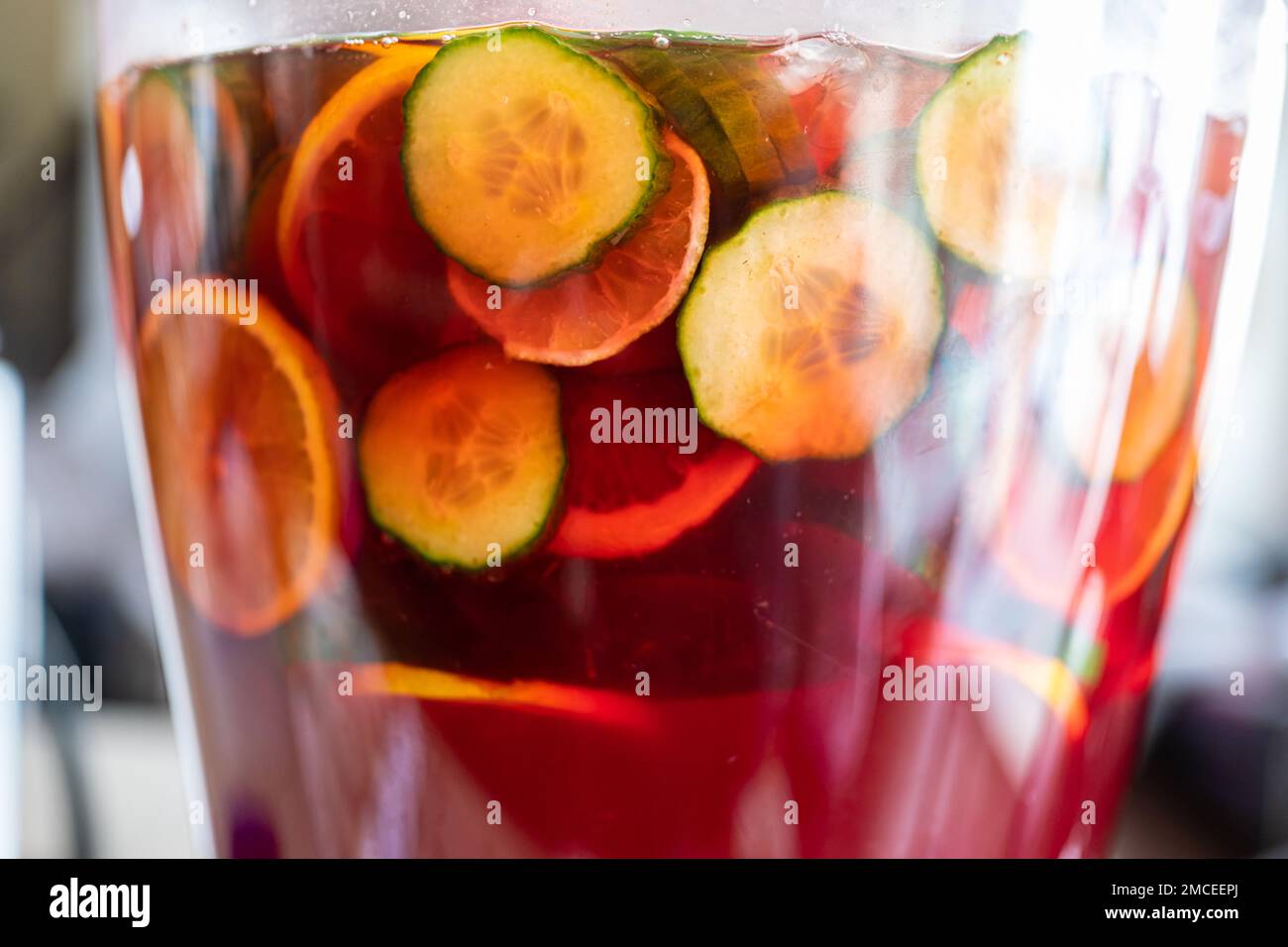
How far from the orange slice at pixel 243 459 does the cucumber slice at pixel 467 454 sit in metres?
0.02

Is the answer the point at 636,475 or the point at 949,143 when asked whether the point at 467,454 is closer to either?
the point at 636,475

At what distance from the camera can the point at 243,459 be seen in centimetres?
37

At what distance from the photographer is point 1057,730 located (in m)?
0.39

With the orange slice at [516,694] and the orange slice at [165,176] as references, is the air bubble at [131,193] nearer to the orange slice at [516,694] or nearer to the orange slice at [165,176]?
the orange slice at [165,176]

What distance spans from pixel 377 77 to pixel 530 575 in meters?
0.15

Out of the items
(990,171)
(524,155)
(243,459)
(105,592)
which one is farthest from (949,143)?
(105,592)

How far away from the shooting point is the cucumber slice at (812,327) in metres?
0.31

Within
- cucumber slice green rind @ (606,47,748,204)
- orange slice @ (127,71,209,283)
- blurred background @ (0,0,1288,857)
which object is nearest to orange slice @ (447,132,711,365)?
cucumber slice green rind @ (606,47,748,204)

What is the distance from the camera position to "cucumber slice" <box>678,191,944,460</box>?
31 cm

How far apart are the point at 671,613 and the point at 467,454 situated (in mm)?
76

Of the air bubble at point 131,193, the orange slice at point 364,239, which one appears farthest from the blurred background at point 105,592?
the orange slice at point 364,239
